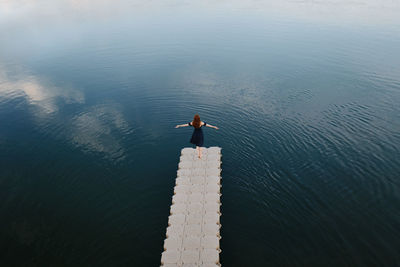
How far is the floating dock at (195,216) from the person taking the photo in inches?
778

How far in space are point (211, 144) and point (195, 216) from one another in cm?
1251

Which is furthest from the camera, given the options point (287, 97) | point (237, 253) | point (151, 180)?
point (287, 97)

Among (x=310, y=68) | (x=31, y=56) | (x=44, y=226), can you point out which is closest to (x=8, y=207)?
(x=44, y=226)

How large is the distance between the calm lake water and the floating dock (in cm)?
206

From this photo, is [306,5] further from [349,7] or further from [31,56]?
[31,56]

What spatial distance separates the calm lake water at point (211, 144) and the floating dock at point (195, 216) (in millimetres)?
2060

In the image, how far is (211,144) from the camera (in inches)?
1321

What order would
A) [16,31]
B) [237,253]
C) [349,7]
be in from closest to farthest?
[237,253] < [16,31] < [349,7]

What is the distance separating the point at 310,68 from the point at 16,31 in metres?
86.9

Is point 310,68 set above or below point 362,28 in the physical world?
below

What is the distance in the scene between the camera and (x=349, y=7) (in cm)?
10244

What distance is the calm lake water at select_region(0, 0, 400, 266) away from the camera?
22.7 meters

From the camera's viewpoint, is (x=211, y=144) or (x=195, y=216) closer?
(x=195, y=216)

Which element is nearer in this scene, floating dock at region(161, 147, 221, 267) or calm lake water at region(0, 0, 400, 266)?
floating dock at region(161, 147, 221, 267)
